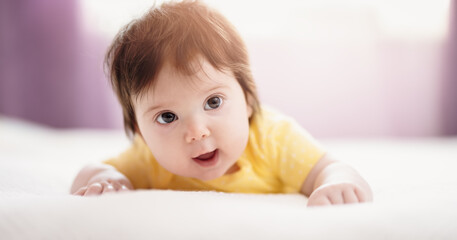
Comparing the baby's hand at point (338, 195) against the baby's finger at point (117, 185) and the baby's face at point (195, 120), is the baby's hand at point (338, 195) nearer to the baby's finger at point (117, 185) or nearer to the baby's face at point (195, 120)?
the baby's face at point (195, 120)

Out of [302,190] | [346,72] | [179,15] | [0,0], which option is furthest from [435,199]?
[0,0]

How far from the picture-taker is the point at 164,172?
1117 mm

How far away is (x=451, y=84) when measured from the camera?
2344 millimetres

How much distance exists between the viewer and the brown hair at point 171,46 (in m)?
0.88

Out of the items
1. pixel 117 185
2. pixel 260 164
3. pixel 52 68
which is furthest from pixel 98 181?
pixel 52 68

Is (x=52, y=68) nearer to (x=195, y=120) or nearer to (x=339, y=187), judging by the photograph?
(x=195, y=120)

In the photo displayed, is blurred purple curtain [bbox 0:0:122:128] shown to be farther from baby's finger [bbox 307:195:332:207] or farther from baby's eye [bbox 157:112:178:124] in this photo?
baby's finger [bbox 307:195:332:207]

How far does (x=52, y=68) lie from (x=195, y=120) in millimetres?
2175

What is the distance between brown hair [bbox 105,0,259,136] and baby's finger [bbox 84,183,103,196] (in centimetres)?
20

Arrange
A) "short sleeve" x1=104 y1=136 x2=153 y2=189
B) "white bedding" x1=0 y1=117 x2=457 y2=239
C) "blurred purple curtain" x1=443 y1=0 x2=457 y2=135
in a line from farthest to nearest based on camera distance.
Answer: "blurred purple curtain" x1=443 y1=0 x2=457 y2=135 → "short sleeve" x1=104 y1=136 x2=153 y2=189 → "white bedding" x1=0 y1=117 x2=457 y2=239

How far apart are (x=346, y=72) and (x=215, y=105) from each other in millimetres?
1640

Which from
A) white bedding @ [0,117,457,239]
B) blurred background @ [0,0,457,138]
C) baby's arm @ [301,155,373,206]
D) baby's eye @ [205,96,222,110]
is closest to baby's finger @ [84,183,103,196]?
white bedding @ [0,117,457,239]

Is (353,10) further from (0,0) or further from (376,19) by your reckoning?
(0,0)

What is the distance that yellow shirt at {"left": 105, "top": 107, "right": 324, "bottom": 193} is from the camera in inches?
41.2
